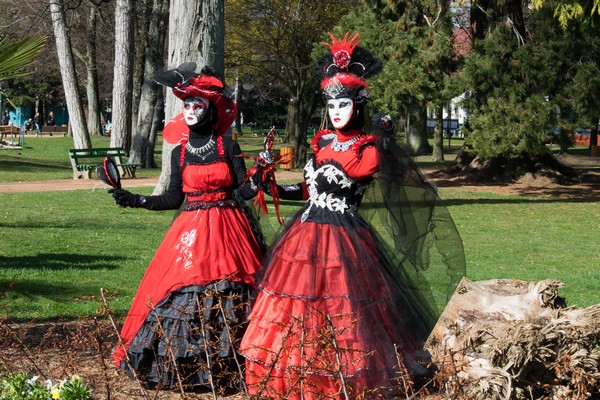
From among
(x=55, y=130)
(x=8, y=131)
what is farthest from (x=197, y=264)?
(x=55, y=130)

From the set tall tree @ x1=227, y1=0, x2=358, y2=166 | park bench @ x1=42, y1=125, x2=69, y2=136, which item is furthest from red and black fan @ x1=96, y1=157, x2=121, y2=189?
park bench @ x1=42, y1=125, x2=69, y2=136

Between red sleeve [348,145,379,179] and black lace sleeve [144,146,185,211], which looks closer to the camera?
red sleeve [348,145,379,179]

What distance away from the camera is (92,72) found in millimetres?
37969

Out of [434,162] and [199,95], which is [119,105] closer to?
[434,162]

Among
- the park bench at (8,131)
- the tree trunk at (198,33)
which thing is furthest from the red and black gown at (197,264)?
the park bench at (8,131)

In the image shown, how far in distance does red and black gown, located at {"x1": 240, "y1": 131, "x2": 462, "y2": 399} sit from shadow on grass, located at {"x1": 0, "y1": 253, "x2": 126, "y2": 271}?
4.89 m

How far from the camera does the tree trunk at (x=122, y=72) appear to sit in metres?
24.9

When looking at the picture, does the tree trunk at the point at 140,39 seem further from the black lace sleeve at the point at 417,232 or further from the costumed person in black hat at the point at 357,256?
the black lace sleeve at the point at 417,232

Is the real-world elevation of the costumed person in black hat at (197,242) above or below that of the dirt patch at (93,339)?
above

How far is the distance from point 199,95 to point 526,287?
235cm

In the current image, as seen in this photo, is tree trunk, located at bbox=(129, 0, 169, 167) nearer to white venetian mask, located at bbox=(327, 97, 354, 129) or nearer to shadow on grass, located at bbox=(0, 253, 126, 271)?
shadow on grass, located at bbox=(0, 253, 126, 271)

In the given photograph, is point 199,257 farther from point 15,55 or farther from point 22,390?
point 15,55

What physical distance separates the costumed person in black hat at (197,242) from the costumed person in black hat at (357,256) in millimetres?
250

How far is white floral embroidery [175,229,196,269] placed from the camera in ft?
18.6
